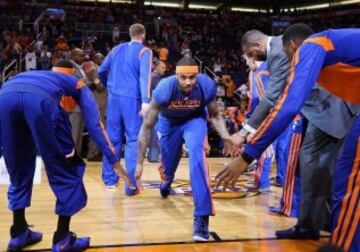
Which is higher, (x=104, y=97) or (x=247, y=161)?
(x=247, y=161)

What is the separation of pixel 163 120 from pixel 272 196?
1.77m

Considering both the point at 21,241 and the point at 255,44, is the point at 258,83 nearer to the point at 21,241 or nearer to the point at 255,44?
the point at 255,44

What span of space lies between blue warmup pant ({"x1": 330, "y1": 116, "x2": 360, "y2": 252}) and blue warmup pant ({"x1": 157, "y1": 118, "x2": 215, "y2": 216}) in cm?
150

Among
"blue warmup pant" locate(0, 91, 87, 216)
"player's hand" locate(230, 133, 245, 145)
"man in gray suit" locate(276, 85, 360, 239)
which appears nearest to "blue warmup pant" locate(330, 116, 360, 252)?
"player's hand" locate(230, 133, 245, 145)

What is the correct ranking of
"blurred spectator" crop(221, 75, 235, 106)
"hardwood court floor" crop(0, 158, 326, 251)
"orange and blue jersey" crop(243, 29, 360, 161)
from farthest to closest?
1. "blurred spectator" crop(221, 75, 235, 106)
2. "hardwood court floor" crop(0, 158, 326, 251)
3. "orange and blue jersey" crop(243, 29, 360, 161)

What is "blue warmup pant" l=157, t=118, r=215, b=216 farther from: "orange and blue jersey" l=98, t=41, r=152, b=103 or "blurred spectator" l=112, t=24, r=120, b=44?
"blurred spectator" l=112, t=24, r=120, b=44

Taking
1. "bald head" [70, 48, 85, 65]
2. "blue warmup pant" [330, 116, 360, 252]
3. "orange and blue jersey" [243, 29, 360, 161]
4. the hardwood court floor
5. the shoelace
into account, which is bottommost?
the hardwood court floor

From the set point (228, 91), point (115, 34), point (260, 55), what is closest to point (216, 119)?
point (260, 55)

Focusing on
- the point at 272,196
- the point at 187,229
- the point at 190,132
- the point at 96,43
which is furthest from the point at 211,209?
the point at 96,43

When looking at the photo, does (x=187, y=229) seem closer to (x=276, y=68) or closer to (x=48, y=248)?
(x=48, y=248)

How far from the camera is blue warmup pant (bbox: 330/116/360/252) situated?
225 cm

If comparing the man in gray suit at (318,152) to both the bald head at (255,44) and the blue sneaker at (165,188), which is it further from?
the blue sneaker at (165,188)

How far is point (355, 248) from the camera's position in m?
2.23

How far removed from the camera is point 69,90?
341cm
